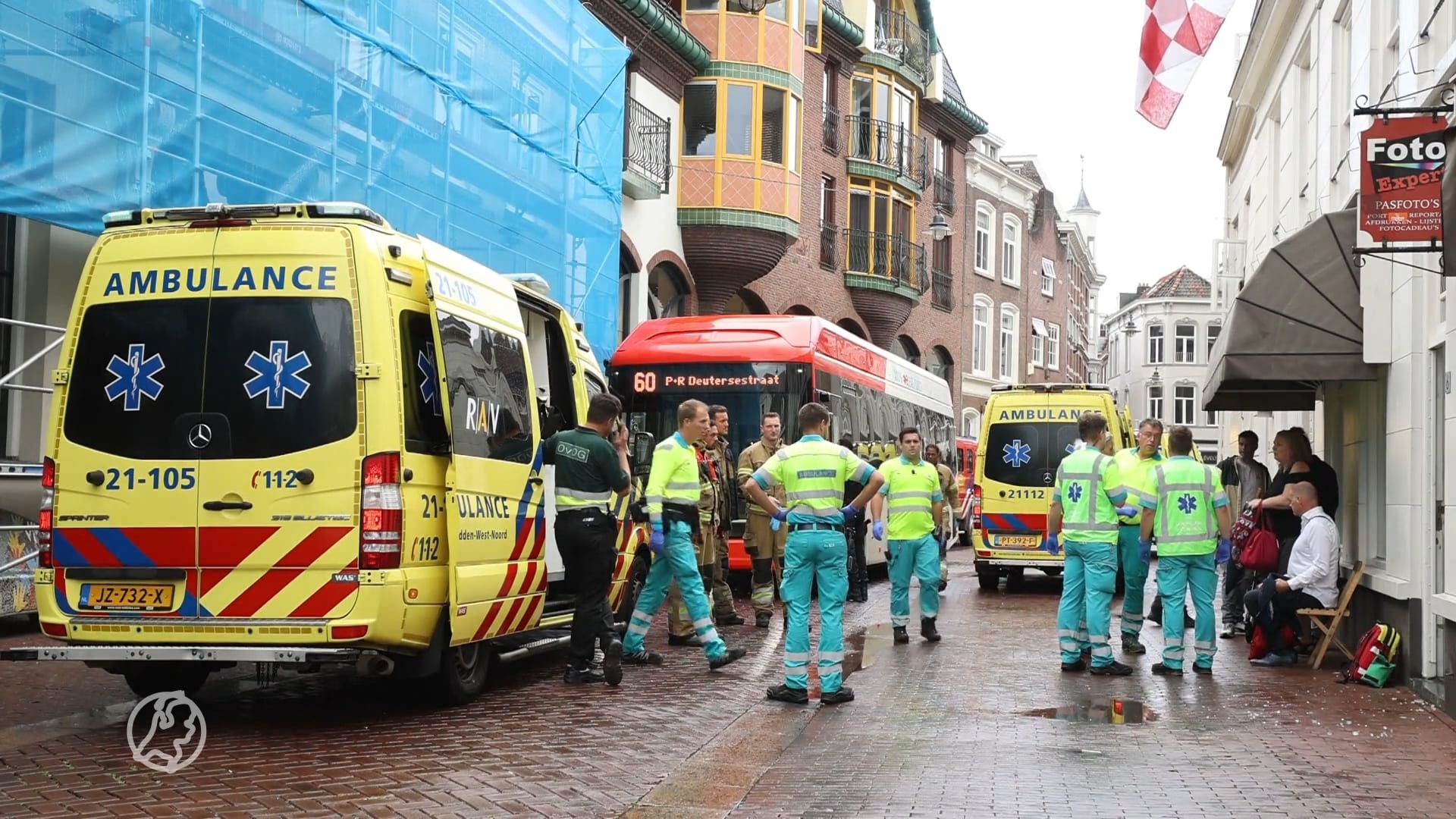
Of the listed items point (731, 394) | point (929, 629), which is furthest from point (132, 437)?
point (731, 394)

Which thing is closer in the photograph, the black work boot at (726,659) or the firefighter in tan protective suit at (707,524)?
the black work boot at (726,659)

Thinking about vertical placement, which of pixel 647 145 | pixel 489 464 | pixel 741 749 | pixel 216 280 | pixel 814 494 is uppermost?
pixel 647 145

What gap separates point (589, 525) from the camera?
9633 millimetres

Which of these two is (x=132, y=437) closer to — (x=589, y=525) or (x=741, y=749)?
(x=589, y=525)

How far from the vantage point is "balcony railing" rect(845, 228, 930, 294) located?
3559 cm

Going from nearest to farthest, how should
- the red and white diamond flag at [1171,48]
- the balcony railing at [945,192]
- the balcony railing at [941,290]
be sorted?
the red and white diamond flag at [1171,48] < the balcony railing at [945,192] < the balcony railing at [941,290]

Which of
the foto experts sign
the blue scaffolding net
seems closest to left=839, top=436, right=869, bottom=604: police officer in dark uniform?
the blue scaffolding net

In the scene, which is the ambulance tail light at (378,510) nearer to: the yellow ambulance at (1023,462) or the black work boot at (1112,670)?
the black work boot at (1112,670)

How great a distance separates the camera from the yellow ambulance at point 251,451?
7.55 meters

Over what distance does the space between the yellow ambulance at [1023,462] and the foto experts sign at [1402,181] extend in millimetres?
9049

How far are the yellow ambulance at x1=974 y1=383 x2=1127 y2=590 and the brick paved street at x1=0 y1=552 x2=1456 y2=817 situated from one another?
7545mm

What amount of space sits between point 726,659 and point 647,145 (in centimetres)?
1629

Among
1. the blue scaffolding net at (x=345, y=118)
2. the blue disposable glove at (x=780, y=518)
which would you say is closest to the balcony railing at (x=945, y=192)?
the blue scaffolding net at (x=345, y=118)

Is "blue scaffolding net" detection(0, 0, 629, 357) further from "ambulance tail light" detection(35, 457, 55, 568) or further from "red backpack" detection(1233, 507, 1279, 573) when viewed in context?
"red backpack" detection(1233, 507, 1279, 573)
